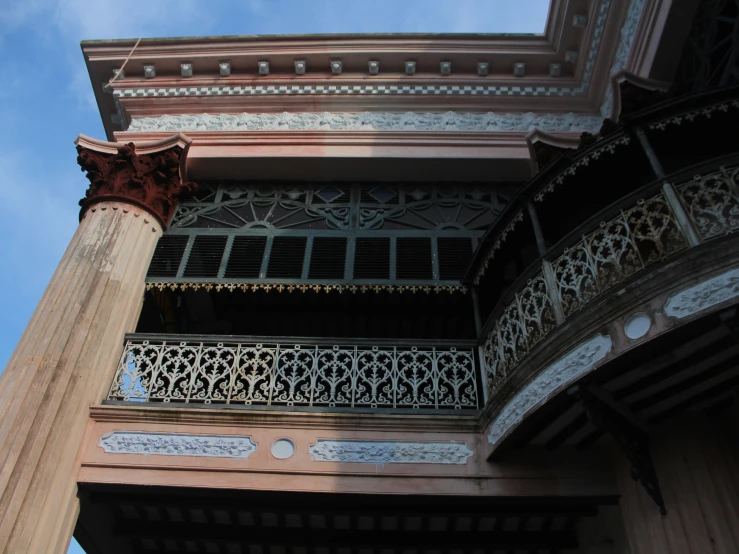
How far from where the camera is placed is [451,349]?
7168 mm

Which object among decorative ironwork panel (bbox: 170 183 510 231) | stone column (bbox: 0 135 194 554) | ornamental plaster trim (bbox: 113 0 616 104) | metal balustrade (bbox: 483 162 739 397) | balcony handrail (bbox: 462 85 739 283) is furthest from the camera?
ornamental plaster trim (bbox: 113 0 616 104)

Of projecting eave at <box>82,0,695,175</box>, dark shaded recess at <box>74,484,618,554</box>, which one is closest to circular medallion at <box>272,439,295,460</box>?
dark shaded recess at <box>74,484,618,554</box>

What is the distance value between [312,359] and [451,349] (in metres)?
1.51

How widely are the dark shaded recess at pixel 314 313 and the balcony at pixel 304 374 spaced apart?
135 centimetres

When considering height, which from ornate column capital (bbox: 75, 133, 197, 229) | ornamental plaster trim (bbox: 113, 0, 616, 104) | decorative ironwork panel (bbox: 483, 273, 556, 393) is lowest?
decorative ironwork panel (bbox: 483, 273, 556, 393)

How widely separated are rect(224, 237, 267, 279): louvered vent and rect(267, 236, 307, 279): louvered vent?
0.51 feet

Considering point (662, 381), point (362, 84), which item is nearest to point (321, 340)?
point (662, 381)

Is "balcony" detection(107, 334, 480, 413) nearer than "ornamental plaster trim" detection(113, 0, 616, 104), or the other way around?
"balcony" detection(107, 334, 480, 413)

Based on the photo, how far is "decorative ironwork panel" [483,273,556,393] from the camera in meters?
5.92

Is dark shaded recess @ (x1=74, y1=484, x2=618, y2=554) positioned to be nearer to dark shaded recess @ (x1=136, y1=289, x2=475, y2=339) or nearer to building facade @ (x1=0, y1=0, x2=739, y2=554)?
building facade @ (x1=0, y1=0, x2=739, y2=554)

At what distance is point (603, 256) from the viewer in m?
5.79

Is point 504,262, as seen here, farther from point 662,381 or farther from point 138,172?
point 138,172

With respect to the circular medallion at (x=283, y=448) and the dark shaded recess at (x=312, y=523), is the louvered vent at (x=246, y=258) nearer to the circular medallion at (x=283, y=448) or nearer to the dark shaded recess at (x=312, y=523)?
the circular medallion at (x=283, y=448)

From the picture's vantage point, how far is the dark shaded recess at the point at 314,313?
350 inches
